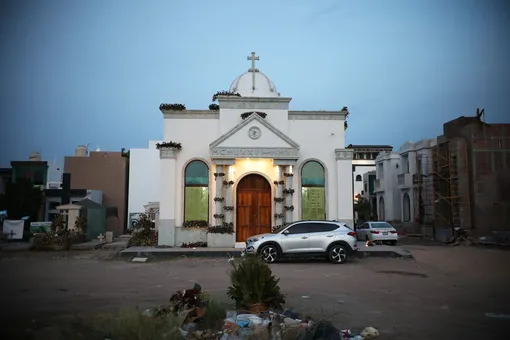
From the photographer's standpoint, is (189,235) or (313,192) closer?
(189,235)

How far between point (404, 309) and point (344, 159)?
13489 mm

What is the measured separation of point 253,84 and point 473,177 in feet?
50.3

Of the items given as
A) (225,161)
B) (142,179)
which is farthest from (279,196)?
(142,179)

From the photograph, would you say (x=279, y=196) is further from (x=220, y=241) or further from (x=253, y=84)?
(x=253, y=84)

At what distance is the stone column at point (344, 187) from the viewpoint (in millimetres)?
20969

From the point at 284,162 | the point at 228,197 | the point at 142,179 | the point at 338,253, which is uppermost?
the point at 142,179

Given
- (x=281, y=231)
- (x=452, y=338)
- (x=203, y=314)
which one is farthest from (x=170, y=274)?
(x=452, y=338)

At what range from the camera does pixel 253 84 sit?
2514 centimetres

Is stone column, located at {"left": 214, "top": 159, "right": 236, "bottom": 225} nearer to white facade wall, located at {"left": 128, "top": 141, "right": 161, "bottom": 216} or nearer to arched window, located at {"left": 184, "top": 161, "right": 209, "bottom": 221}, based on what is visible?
arched window, located at {"left": 184, "top": 161, "right": 209, "bottom": 221}

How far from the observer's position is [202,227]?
20.6 metres

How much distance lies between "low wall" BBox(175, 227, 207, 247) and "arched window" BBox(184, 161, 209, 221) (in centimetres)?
56

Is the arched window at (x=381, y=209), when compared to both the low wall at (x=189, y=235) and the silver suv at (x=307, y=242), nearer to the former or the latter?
the low wall at (x=189, y=235)

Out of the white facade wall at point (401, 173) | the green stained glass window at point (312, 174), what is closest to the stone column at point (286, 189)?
the green stained glass window at point (312, 174)

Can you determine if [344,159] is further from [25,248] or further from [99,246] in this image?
[25,248]
